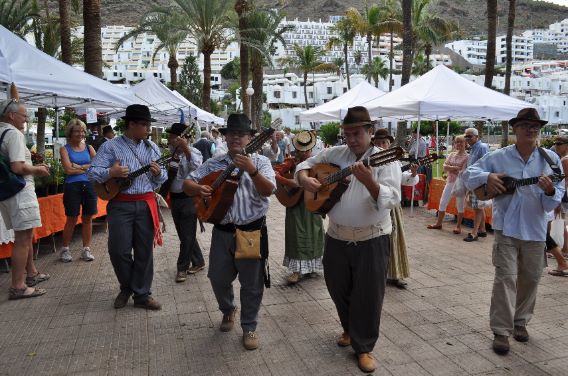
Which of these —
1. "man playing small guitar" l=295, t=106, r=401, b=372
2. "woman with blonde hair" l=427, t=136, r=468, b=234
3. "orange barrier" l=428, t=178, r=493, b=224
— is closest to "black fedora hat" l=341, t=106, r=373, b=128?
"man playing small guitar" l=295, t=106, r=401, b=372

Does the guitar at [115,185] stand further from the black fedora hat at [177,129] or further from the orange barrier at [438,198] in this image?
the orange barrier at [438,198]

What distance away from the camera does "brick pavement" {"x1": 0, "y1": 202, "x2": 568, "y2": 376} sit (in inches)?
141

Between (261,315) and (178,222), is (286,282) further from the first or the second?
(178,222)

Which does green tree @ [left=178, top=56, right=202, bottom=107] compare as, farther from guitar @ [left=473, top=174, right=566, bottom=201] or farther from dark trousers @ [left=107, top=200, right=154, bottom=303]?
guitar @ [left=473, top=174, right=566, bottom=201]

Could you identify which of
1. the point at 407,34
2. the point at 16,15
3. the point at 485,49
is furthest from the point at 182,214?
the point at 485,49

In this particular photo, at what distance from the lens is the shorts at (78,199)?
637cm

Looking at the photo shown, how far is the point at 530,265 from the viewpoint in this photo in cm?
388

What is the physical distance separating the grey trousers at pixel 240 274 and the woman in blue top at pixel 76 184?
10.5ft

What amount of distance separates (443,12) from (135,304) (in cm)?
21705

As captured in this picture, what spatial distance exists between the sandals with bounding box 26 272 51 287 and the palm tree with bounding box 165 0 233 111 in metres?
17.4

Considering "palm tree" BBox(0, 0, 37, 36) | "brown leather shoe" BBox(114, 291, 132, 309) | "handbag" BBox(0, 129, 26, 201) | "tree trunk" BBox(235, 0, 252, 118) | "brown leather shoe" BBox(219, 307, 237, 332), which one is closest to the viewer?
"brown leather shoe" BBox(219, 307, 237, 332)

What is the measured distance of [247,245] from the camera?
3746 millimetres

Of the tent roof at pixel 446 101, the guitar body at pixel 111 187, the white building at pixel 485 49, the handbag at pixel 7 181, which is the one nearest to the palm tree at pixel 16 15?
the tent roof at pixel 446 101

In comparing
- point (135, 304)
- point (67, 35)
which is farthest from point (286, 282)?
point (67, 35)
